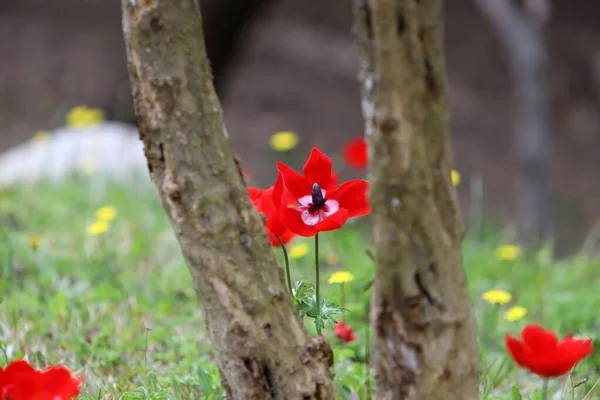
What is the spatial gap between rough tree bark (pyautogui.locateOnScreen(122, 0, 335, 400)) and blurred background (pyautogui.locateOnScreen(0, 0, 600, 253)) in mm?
4850

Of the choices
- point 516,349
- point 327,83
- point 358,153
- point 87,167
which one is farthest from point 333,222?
point 327,83

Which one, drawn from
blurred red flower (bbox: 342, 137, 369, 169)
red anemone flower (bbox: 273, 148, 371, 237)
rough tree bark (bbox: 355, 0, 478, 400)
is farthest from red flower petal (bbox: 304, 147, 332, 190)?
blurred red flower (bbox: 342, 137, 369, 169)

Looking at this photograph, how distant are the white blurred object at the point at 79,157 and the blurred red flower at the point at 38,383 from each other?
2.56 metres

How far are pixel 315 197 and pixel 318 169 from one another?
0.06 m

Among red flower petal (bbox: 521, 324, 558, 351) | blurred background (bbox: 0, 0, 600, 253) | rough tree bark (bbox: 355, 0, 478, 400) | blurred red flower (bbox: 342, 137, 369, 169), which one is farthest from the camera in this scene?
blurred background (bbox: 0, 0, 600, 253)

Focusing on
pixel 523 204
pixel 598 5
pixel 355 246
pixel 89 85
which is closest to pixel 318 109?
pixel 89 85

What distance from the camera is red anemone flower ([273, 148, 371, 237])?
1194mm

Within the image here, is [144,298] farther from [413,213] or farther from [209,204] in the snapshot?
[413,213]

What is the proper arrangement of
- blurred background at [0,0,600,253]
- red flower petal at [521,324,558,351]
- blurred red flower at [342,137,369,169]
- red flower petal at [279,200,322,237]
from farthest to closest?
blurred background at [0,0,600,253]
blurred red flower at [342,137,369,169]
red flower petal at [279,200,322,237]
red flower petal at [521,324,558,351]

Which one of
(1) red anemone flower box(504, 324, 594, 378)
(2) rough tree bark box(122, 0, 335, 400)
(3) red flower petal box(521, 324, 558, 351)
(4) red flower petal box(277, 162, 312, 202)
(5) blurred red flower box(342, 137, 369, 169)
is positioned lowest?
(1) red anemone flower box(504, 324, 594, 378)

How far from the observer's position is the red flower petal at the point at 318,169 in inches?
49.8

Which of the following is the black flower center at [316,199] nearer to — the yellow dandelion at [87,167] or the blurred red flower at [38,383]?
the blurred red flower at [38,383]

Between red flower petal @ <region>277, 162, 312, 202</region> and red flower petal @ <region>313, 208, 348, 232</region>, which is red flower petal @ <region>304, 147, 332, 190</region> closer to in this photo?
red flower petal @ <region>277, 162, 312, 202</region>

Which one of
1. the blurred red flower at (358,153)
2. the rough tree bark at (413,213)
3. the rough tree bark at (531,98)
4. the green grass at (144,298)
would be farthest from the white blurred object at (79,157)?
the rough tree bark at (413,213)
